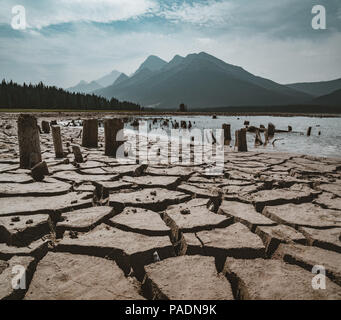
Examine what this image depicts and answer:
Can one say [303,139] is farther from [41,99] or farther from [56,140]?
[41,99]

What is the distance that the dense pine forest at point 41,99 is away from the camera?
1639 inches

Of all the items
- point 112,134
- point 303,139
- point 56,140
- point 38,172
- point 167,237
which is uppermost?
point 112,134

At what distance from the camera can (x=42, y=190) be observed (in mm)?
2547

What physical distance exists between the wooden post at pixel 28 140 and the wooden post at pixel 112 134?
1.48 meters

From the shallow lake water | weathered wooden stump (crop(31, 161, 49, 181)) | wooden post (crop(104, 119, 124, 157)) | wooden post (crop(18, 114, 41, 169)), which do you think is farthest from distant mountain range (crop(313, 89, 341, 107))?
weathered wooden stump (crop(31, 161, 49, 181))

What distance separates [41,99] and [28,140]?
4880 cm

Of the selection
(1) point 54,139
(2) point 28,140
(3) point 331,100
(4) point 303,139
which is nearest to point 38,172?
(2) point 28,140

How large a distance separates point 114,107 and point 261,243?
5798 centimetres

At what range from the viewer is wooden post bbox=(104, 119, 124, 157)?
15.6 feet

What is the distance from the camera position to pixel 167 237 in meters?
1.75

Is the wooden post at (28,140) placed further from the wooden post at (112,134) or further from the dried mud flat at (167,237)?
the wooden post at (112,134)

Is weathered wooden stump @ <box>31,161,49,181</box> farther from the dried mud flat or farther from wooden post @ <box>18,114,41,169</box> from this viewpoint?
wooden post @ <box>18,114,41,169</box>

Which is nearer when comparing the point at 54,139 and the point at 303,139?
the point at 54,139
